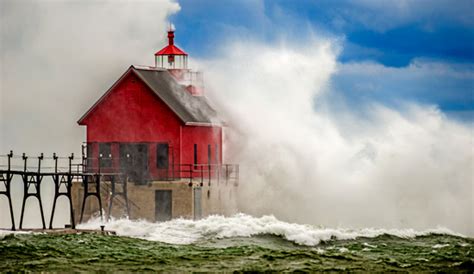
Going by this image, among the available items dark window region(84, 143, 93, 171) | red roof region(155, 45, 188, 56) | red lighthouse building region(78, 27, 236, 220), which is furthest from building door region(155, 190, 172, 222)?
red roof region(155, 45, 188, 56)

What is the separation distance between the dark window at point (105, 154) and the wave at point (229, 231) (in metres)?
3.77

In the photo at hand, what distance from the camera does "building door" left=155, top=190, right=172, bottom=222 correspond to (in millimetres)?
67500

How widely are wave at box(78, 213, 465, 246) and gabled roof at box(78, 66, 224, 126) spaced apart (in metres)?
5.70

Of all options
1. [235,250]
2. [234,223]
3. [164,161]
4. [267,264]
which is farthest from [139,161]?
[267,264]

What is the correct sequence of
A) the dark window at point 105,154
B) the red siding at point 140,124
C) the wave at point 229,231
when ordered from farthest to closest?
the dark window at point 105,154 < the red siding at point 140,124 < the wave at point 229,231

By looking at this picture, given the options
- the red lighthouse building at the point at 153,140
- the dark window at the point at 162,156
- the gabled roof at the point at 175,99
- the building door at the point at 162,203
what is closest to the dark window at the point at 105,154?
the red lighthouse building at the point at 153,140

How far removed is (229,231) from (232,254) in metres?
6.89

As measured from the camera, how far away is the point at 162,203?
67688 millimetres

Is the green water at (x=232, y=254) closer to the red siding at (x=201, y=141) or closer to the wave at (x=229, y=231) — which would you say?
the wave at (x=229, y=231)

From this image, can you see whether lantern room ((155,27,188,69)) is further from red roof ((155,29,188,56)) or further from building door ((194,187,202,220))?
building door ((194,187,202,220))

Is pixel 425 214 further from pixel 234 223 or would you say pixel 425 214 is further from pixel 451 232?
pixel 234 223

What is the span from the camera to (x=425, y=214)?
70.6 meters

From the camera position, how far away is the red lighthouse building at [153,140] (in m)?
67.8

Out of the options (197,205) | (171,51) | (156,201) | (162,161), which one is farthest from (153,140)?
(171,51)
